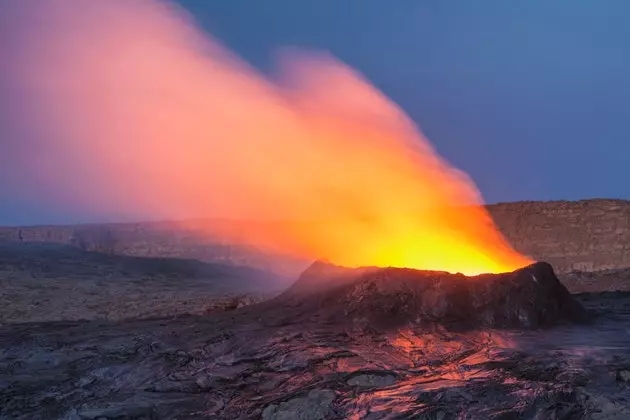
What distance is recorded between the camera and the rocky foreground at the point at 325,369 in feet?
19.2

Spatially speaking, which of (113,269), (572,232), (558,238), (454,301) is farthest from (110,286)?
(572,232)

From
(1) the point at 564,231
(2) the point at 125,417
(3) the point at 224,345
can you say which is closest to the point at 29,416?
(2) the point at 125,417

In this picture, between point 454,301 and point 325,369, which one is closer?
point 325,369

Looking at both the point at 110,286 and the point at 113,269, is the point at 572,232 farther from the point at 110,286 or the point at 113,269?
the point at 113,269

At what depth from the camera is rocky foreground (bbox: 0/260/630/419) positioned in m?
5.85

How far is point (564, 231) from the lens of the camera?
2984 centimetres

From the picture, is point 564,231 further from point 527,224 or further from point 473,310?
point 473,310

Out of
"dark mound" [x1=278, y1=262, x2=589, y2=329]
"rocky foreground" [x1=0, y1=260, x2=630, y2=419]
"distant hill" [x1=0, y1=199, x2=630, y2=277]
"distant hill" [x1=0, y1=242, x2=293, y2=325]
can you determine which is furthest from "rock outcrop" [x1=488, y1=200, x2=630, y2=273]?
"dark mound" [x1=278, y1=262, x2=589, y2=329]

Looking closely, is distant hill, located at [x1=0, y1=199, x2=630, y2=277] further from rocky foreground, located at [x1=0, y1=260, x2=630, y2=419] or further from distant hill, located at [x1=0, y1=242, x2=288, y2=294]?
rocky foreground, located at [x1=0, y1=260, x2=630, y2=419]

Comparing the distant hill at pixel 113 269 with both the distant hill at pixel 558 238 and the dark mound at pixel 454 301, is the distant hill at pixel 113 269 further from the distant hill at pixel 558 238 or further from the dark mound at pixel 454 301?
the dark mound at pixel 454 301

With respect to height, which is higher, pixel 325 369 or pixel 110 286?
pixel 325 369

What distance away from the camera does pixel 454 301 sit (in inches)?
343

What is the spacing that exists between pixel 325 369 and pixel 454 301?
2.45 meters

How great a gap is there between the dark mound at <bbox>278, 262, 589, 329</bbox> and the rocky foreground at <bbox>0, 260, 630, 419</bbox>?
0.06m
